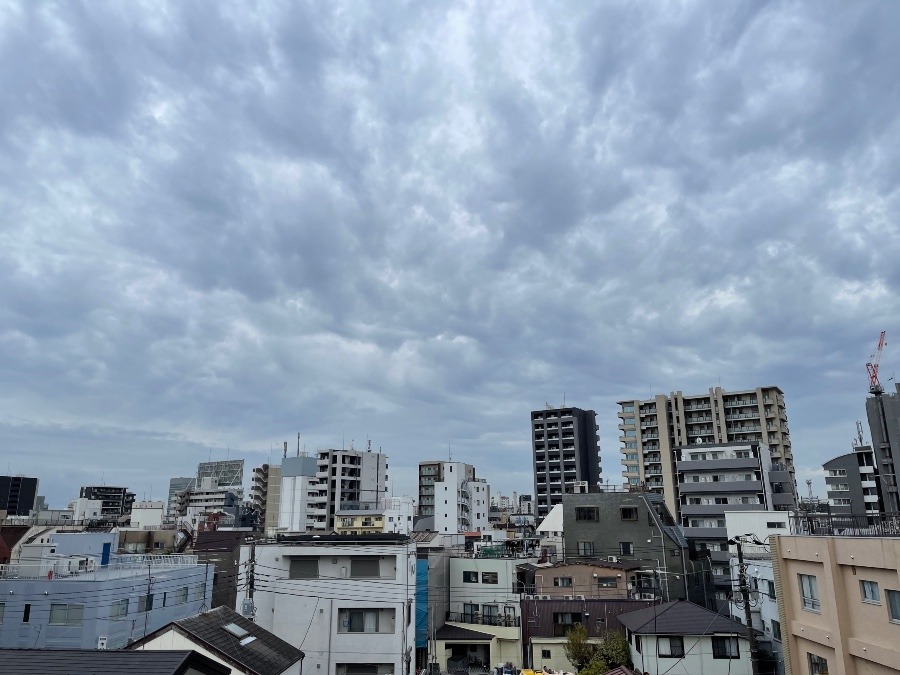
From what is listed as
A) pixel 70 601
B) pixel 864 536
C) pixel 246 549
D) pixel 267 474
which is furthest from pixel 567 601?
pixel 267 474

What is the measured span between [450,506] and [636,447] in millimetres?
33357

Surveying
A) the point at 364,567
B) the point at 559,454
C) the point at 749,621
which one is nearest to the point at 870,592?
the point at 749,621

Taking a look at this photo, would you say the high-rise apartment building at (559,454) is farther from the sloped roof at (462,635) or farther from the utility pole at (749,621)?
the utility pole at (749,621)

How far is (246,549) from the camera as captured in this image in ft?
134

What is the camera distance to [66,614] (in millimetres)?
32062

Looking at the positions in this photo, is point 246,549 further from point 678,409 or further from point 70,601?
point 678,409

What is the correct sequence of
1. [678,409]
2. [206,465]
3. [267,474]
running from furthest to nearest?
[206,465] → [267,474] → [678,409]

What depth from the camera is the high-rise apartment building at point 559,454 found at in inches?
4550

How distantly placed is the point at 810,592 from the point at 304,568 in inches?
Answer: 1071

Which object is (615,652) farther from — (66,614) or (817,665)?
(66,614)

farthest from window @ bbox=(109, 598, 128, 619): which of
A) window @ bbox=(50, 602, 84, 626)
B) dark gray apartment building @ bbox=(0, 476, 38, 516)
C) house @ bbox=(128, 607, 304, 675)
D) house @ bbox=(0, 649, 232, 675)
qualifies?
dark gray apartment building @ bbox=(0, 476, 38, 516)

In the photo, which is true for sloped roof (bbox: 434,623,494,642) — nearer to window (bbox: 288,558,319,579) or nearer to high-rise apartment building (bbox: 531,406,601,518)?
window (bbox: 288,558,319,579)

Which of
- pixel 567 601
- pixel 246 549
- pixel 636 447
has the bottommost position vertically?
pixel 567 601

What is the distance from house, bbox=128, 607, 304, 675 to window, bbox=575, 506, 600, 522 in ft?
131
